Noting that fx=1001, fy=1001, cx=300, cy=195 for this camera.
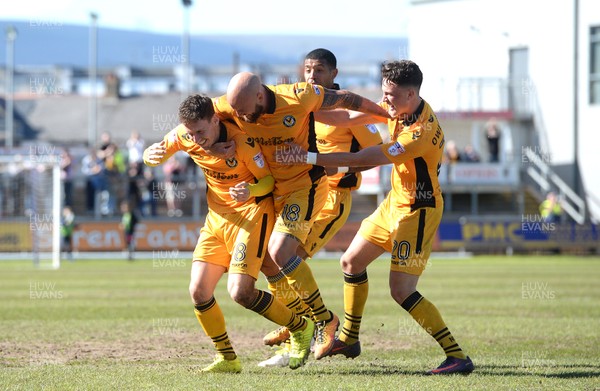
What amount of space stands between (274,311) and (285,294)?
574mm

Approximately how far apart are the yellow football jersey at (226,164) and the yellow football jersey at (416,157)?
1.24m

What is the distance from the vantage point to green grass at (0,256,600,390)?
8.79m

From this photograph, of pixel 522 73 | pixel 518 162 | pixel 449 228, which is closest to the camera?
pixel 449 228

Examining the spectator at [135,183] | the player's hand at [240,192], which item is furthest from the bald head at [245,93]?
the spectator at [135,183]

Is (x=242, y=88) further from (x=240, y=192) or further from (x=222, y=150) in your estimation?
(x=240, y=192)

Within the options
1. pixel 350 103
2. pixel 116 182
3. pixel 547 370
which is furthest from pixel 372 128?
pixel 116 182

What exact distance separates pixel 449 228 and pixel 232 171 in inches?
1102

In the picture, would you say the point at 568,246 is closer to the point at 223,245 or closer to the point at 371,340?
the point at 371,340

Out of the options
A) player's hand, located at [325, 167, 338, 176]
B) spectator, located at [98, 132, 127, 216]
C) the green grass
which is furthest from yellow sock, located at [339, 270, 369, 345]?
spectator, located at [98, 132, 127, 216]

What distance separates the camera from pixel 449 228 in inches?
1449

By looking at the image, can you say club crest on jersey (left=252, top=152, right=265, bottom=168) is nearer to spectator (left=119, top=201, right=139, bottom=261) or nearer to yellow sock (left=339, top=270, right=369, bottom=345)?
yellow sock (left=339, top=270, right=369, bottom=345)

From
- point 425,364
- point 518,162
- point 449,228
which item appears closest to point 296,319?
point 425,364

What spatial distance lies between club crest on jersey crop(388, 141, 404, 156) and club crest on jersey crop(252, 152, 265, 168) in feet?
3.96

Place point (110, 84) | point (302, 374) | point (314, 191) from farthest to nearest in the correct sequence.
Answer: point (110, 84), point (314, 191), point (302, 374)
